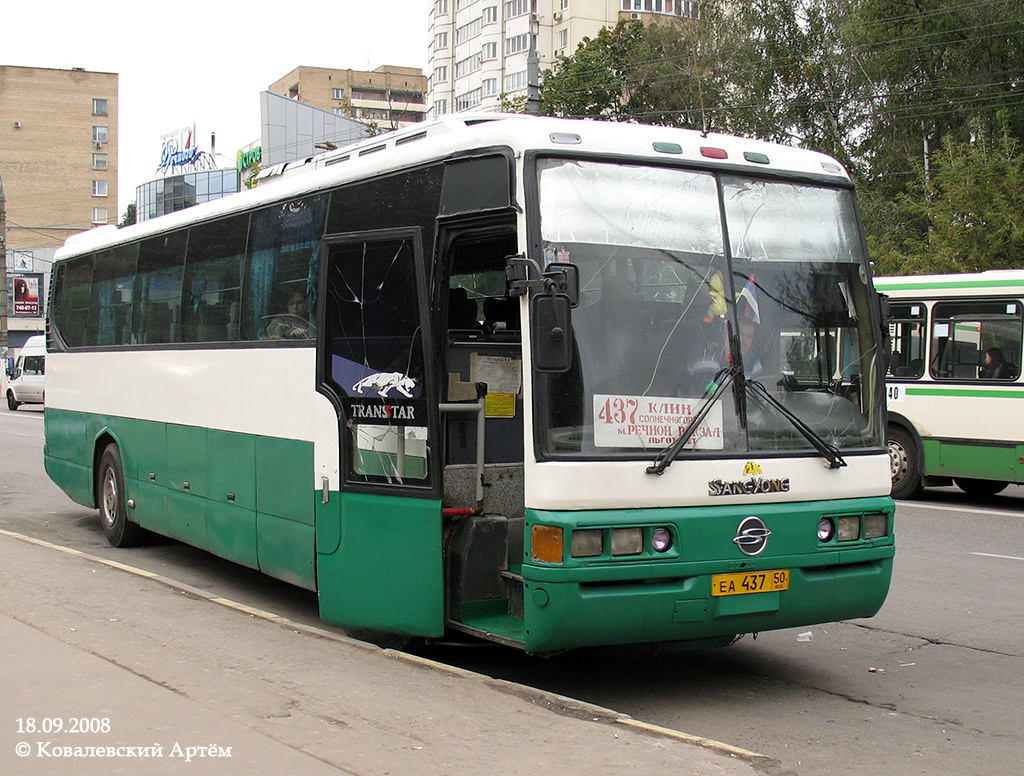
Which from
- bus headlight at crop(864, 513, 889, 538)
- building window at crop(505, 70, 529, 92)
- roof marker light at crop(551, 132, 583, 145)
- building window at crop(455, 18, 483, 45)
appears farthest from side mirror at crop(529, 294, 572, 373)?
building window at crop(455, 18, 483, 45)

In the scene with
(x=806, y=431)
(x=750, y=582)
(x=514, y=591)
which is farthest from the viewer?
(x=514, y=591)

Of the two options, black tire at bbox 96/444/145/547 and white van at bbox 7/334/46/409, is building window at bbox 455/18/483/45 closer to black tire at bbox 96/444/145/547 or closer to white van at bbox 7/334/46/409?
white van at bbox 7/334/46/409

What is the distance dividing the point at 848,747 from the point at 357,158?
15.2 ft

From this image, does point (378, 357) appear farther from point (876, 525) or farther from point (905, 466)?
point (905, 466)

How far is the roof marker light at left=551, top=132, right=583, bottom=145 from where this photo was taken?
6.26 metres

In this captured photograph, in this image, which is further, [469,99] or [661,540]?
[469,99]

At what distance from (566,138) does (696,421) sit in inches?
64.0

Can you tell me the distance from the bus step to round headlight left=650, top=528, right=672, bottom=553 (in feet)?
2.98

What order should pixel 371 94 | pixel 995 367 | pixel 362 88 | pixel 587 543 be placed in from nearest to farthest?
pixel 587 543, pixel 995 367, pixel 362 88, pixel 371 94

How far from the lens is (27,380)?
4322 cm

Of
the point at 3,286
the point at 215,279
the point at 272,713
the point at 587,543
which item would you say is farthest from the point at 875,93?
the point at 272,713

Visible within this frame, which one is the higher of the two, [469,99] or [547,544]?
[469,99]

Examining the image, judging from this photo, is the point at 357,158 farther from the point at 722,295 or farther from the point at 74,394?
the point at 74,394

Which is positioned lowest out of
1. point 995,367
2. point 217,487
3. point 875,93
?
point 217,487
